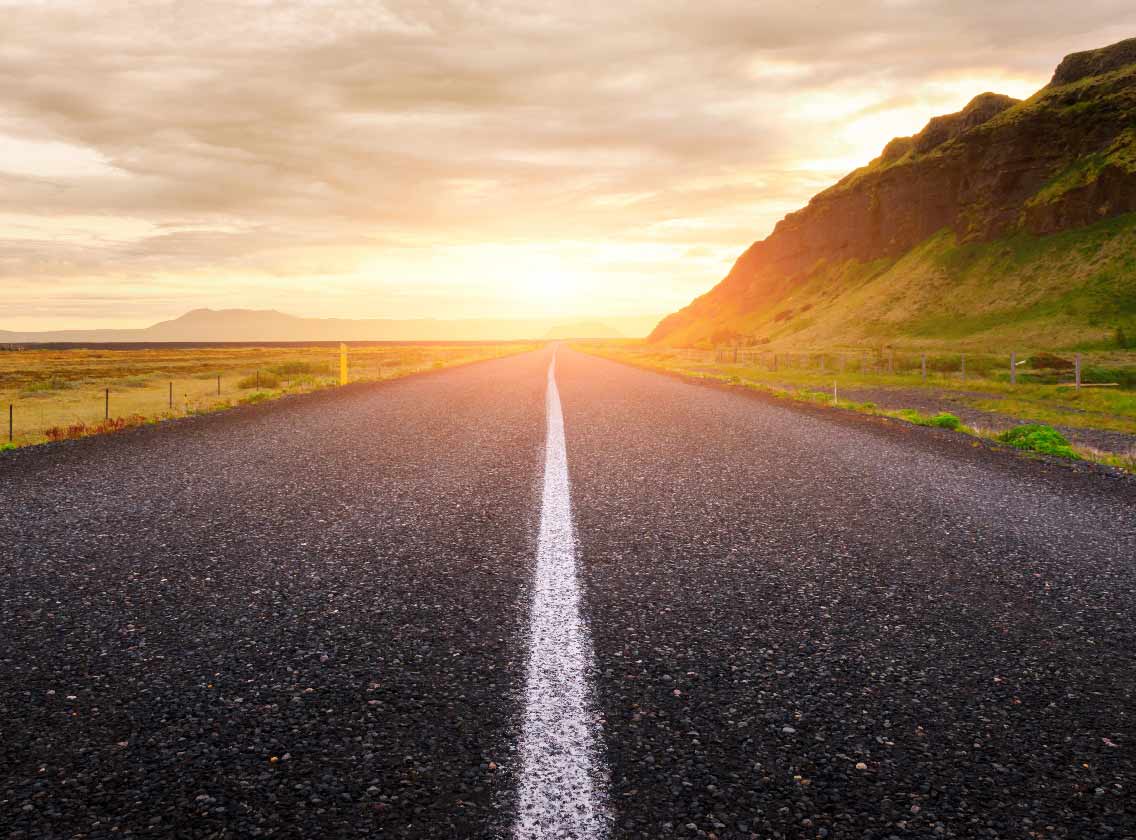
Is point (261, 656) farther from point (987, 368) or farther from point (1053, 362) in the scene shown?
point (987, 368)

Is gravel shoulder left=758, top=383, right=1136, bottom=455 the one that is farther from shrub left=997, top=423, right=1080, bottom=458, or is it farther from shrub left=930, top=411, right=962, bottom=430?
shrub left=930, top=411, right=962, bottom=430

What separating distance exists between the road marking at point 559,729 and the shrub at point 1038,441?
31.9ft

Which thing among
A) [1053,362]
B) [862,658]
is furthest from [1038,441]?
[1053,362]

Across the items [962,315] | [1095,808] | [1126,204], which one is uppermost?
[1126,204]

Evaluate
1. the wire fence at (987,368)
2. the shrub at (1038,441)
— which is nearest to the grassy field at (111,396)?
the shrub at (1038,441)

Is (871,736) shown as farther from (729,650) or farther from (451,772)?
(451,772)

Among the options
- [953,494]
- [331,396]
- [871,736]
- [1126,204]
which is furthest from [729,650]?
[1126,204]

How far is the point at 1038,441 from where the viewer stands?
1150 centimetres

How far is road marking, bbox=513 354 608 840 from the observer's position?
2215 millimetres

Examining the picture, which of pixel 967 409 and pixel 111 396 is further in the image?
pixel 111 396

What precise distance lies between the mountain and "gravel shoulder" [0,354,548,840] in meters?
75.9

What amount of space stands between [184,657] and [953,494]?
287 inches

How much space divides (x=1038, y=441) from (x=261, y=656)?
12.4m

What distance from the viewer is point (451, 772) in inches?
96.4
